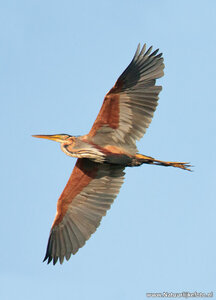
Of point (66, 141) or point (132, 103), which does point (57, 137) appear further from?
point (132, 103)

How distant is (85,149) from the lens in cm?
1141

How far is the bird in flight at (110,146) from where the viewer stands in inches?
448

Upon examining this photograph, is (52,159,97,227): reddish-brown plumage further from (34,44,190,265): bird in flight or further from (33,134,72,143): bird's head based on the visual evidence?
(33,134,72,143): bird's head

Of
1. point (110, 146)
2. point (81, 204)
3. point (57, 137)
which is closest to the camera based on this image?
point (110, 146)

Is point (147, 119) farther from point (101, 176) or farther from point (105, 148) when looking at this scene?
point (101, 176)

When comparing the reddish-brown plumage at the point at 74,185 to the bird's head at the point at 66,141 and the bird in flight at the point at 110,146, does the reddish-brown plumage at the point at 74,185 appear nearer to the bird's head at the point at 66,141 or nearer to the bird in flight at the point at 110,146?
the bird in flight at the point at 110,146

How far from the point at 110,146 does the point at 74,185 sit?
5.20ft

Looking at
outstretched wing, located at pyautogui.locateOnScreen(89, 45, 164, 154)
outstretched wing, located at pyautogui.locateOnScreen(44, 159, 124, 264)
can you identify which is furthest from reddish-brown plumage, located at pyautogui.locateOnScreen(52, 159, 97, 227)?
outstretched wing, located at pyautogui.locateOnScreen(89, 45, 164, 154)

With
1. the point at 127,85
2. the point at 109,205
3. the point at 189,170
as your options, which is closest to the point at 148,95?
the point at 127,85

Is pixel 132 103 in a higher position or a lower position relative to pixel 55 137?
higher

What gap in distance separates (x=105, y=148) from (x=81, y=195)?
1647 mm

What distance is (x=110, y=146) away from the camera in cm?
1170

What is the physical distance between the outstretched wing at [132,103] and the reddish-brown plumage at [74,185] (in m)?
1.06

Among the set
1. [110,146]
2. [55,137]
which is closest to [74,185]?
[55,137]
